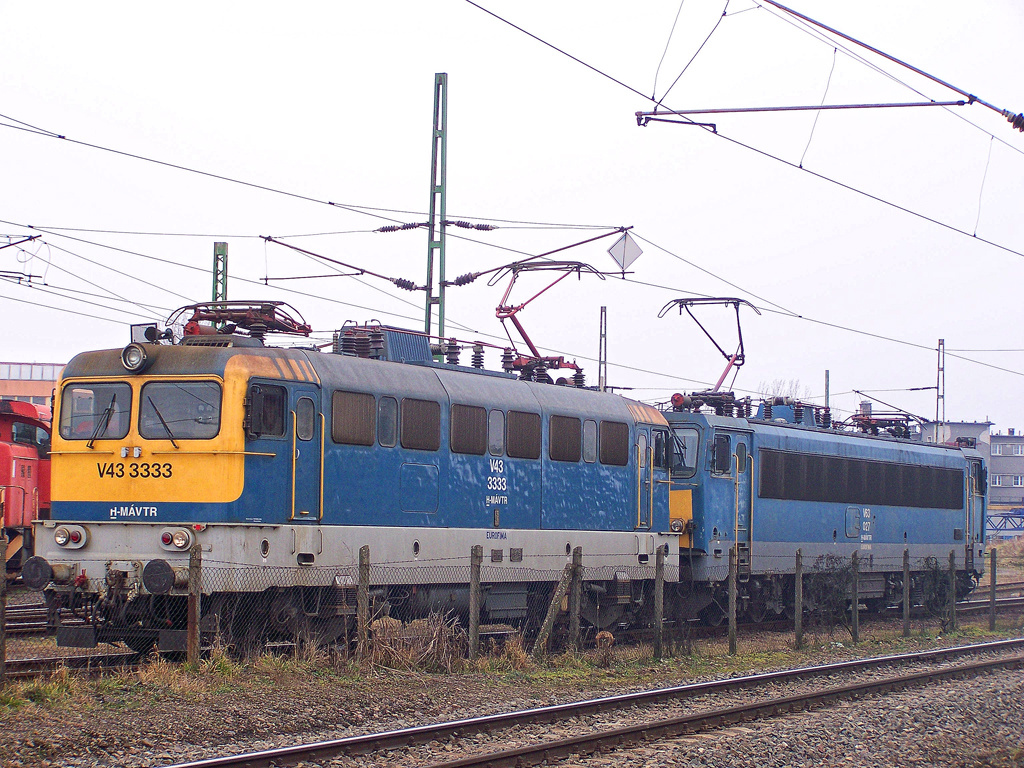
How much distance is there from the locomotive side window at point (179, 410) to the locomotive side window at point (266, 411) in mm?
396

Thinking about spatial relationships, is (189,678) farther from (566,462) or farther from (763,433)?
(763,433)

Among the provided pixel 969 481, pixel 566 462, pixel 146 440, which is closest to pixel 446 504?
pixel 566 462

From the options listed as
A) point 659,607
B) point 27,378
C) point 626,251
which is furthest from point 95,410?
point 27,378

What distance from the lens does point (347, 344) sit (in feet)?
53.4

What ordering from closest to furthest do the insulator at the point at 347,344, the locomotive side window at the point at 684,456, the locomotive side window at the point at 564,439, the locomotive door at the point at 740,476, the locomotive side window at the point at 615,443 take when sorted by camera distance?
the insulator at the point at 347,344, the locomotive side window at the point at 564,439, the locomotive side window at the point at 615,443, the locomotive side window at the point at 684,456, the locomotive door at the point at 740,476

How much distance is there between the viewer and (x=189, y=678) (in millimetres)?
12281

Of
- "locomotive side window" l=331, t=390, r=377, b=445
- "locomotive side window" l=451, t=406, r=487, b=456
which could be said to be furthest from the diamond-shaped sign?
"locomotive side window" l=331, t=390, r=377, b=445

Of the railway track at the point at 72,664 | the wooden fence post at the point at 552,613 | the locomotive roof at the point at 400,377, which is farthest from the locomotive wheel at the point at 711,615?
the railway track at the point at 72,664

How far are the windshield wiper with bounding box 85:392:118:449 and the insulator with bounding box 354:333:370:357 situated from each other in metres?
3.42

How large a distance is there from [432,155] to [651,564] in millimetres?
8811

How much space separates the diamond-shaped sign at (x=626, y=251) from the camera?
2281 centimetres

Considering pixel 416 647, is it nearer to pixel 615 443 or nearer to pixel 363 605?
pixel 363 605

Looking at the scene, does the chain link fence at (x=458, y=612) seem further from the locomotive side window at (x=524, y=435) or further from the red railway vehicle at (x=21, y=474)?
the locomotive side window at (x=524, y=435)

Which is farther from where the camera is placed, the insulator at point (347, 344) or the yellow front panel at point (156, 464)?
the insulator at point (347, 344)
